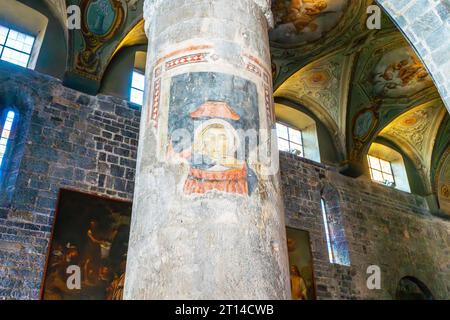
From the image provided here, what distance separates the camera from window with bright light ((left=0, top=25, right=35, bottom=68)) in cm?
721

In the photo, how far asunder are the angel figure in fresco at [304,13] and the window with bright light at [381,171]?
189 inches

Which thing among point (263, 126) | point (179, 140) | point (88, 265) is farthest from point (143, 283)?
point (88, 265)

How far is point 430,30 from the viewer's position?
3.14 m

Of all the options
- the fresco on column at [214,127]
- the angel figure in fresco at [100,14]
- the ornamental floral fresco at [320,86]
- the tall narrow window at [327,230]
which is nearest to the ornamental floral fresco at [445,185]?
the ornamental floral fresco at [320,86]

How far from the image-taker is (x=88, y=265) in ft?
19.6

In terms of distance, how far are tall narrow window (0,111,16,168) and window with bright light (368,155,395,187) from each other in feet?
30.4

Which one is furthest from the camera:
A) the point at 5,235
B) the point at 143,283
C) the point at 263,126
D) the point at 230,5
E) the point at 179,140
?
the point at 5,235

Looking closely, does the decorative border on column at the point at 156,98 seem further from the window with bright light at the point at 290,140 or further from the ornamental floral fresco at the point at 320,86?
the ornamental floral fresco at the point at 320,86

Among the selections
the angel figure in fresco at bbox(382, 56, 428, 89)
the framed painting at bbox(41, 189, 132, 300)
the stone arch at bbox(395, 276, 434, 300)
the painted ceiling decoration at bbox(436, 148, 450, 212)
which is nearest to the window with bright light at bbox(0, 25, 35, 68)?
the framed painting at bbox(41, 189, 132, 300)

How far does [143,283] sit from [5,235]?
4.40 metres

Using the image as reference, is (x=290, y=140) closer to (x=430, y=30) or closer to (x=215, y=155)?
(x=430, y=30)

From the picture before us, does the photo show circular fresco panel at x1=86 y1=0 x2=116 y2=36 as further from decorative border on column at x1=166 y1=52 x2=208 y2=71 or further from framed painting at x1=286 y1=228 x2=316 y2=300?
framed painting at x1=286 y1=228 x2=316 y2=300

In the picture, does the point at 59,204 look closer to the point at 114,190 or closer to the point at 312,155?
Answer: the point at 114,190

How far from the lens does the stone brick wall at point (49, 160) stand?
5547mm
